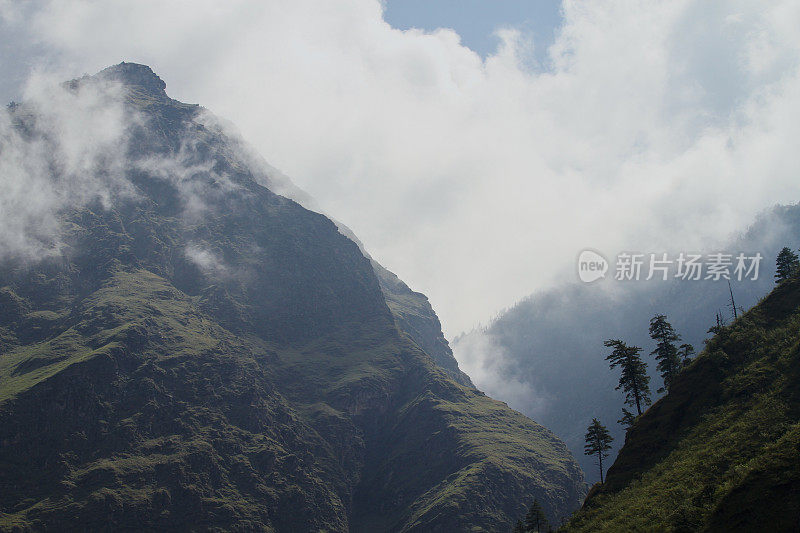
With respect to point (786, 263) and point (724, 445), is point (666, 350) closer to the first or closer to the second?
point (786, 263)

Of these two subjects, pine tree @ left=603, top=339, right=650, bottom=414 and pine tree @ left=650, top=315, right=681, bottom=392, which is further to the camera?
pine tree @ left=650, top=315, right=681, bottom=392

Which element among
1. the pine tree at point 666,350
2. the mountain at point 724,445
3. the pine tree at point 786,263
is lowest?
the mountain at point 724,445

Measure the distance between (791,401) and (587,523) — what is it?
3079 centimetres

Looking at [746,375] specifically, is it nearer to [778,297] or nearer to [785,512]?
[778,297]

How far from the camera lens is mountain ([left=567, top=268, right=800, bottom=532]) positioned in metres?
58.2

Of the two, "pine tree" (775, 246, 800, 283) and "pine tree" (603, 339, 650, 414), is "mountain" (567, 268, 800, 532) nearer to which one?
"pine tree" (603, 339, 650, 414)

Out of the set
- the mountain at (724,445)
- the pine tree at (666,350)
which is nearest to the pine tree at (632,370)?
the mountain at (724,445)

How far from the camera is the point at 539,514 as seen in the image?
153250 mm

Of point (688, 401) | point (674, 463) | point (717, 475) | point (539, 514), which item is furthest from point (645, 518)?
point (539, 514)

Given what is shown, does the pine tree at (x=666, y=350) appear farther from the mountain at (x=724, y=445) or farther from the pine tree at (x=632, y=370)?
the mountain at (x=724, y=445)

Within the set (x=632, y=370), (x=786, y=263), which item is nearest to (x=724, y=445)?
(x=632, y=370)

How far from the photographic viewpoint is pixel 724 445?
2921 inches

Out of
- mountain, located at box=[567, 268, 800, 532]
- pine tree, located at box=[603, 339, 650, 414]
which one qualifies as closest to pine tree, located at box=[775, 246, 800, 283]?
mountain, located at box=[567, 268, 800, 532]

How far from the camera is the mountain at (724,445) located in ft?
191
